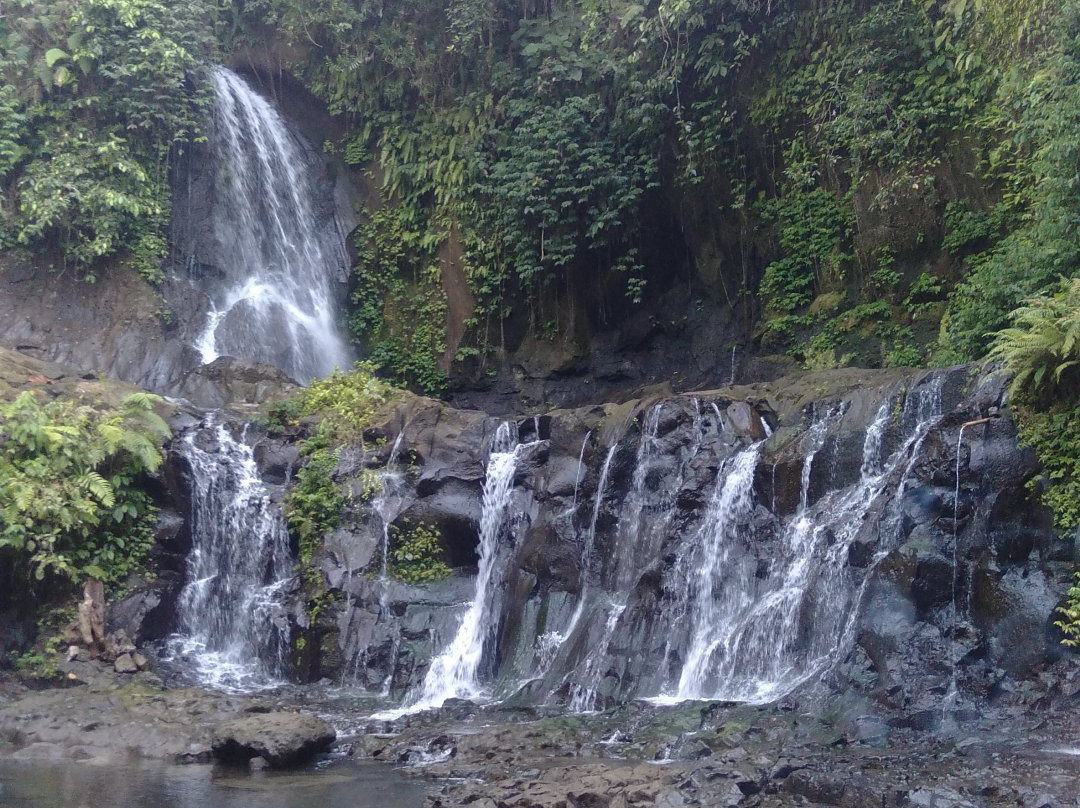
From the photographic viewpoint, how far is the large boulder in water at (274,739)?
9.25m

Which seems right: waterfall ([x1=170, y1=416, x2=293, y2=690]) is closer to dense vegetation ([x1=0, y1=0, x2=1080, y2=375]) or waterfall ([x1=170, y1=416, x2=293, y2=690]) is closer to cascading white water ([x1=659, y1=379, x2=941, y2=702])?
cascading white water ([x1=659, y1=379, x2=941, y2=702])

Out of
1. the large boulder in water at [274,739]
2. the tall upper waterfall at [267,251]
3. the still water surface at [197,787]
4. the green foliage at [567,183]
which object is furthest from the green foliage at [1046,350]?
the tall upper waterfall at [267,251]

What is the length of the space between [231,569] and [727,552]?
6763 mm

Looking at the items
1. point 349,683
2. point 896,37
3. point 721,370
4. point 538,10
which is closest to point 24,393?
point 349,683

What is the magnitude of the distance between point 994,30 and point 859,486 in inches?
297

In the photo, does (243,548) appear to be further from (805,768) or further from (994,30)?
(994,30)

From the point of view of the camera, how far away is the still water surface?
25.8 ft

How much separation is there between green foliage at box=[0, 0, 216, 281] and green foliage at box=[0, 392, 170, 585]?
5359mm

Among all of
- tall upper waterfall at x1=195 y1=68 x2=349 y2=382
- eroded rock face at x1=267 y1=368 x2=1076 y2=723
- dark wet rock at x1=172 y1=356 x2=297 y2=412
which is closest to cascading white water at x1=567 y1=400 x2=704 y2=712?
eroded rock face at x1=267 y1=368 x2=1076 y2=723

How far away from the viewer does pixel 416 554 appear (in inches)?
538

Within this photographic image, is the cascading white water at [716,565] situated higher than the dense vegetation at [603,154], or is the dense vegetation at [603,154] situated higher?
the dense vegetation at [603,154]

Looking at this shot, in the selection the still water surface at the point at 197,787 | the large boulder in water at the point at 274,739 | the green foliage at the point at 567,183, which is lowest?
the still water surface at the point at 197,787

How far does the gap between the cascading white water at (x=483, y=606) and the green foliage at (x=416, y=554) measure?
0.59m

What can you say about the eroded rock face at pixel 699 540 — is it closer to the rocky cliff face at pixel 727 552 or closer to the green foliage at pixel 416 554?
the rocky cliff face at pixel 727 552
